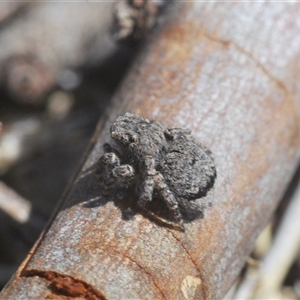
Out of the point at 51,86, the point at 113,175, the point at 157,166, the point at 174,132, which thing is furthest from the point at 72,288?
the point at 51,86

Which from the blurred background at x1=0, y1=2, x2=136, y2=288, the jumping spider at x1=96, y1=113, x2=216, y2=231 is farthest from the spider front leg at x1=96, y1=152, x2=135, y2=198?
the blurred background at x1=0, y1=2, x2=136, y2=288

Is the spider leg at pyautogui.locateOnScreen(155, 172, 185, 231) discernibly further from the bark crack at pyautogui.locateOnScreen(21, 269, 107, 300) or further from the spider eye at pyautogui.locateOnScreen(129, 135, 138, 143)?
the bark crack at pyautogui.locateOnScreen(21, 269, 107, 300)

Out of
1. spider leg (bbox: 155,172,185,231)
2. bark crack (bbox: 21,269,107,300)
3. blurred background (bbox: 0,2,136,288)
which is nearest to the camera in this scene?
bark crack (bbox: 21,269,107,300)

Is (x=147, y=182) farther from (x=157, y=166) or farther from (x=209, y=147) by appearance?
(x=209, y=147)

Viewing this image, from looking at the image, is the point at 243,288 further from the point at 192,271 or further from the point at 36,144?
the point at 36,144

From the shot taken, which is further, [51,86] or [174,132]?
[51,86]

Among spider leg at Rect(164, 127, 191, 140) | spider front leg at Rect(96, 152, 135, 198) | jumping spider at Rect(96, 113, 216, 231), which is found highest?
spider leg at Rect(164, 127, 191, 140)

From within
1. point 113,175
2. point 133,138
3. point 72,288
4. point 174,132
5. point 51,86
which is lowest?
point 72,288
